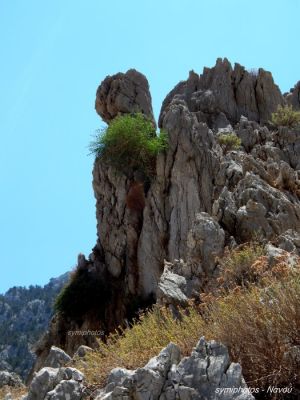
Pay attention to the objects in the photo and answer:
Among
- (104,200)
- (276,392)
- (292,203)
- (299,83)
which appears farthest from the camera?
(299,83)

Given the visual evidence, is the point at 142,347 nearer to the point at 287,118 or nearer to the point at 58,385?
the point at 58,385

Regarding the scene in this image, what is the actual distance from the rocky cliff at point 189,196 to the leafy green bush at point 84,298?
19 centimetres

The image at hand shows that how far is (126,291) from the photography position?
18.6 m

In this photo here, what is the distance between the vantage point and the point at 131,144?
19766 mm

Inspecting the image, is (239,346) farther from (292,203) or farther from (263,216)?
(292,203)

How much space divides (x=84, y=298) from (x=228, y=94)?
10.9 m

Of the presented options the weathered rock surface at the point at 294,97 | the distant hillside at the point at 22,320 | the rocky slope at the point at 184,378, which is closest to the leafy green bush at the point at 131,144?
the weathered rock surface at the point at 294,97

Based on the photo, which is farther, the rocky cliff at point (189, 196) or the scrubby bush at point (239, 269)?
the rocky cliff at point (189, 196)

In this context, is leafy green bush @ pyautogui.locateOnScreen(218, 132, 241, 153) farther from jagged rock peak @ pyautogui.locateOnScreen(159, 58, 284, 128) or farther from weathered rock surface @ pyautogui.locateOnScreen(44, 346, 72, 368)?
weathered rock surface @ pyautogui.locateOnScreen(44, 346, 72, 368)

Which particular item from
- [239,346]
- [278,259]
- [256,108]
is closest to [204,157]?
[256,108]

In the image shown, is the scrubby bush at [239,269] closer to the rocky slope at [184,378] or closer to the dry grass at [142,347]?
the dry grass at [142,347]

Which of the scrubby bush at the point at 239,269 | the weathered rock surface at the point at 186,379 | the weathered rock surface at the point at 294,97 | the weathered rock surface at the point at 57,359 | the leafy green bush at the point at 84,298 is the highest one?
the weathered rock surface at the point at 294,97

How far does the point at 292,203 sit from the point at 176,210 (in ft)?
13.9

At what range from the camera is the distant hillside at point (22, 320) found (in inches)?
3246
